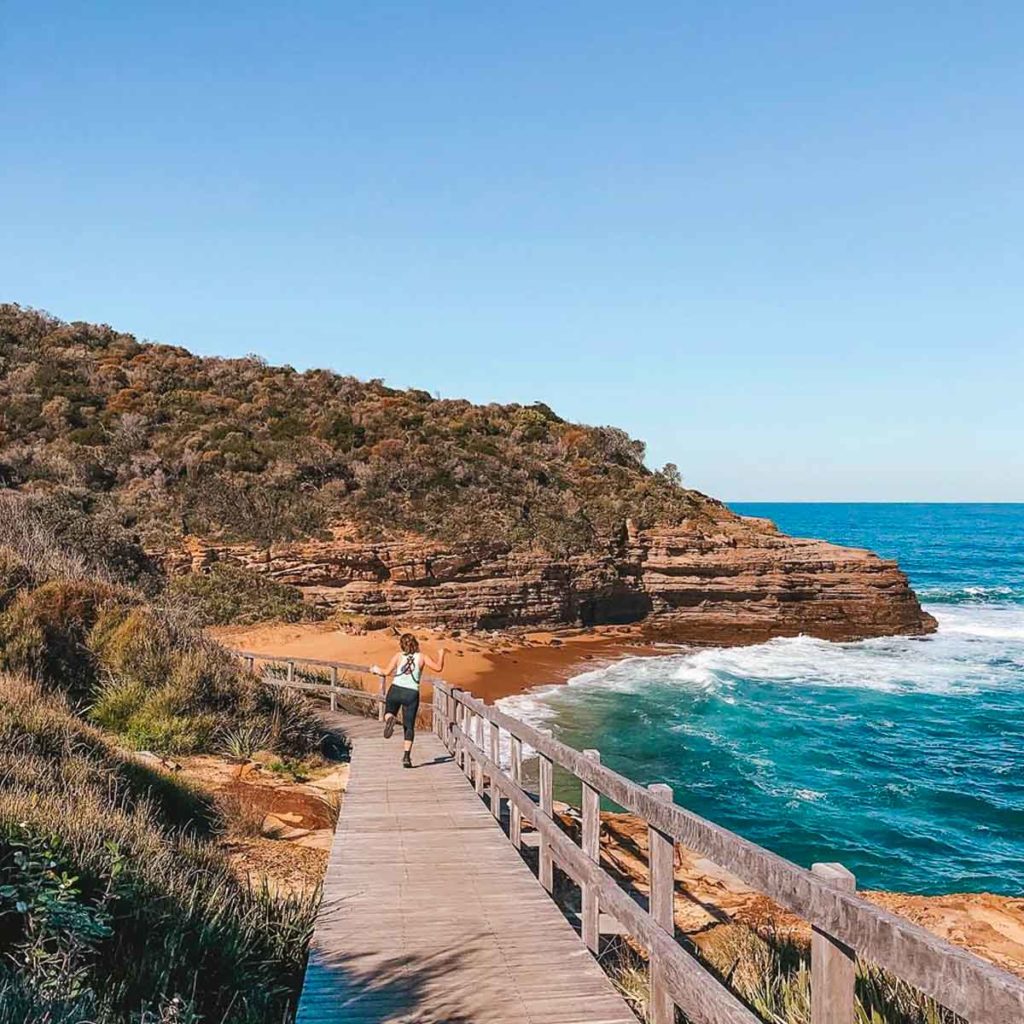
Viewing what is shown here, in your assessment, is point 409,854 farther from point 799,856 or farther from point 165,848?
point 799,856

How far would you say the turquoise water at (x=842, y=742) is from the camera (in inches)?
572

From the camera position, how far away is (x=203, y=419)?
4078 cm

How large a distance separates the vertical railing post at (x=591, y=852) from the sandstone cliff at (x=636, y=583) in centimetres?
2471

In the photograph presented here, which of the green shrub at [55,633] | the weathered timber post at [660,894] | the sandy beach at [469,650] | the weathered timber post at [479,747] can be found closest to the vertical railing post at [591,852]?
the weathered timber post at [660,894]

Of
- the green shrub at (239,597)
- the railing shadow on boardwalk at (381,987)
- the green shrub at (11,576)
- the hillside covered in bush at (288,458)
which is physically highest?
the hillside covered in bush at (288,458)

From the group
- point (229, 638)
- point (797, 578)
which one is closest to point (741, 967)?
point (229, 638)

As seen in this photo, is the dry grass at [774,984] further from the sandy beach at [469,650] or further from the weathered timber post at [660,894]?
the sandy beach at [469,650]

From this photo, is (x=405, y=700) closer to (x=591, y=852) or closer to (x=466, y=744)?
(x=466, y=744)

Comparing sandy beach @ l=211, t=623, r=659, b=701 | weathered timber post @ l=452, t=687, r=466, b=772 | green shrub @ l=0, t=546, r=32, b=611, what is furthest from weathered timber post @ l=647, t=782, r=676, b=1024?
sandy beach @ l=211, t=623, r=659, b=701

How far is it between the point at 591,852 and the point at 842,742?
17.2 meters

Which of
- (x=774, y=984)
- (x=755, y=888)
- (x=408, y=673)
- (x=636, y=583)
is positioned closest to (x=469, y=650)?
(x=636, y=583)

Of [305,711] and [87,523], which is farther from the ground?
[87,523]

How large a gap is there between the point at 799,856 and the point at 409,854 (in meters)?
8.27

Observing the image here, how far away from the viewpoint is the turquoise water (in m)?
14.5
